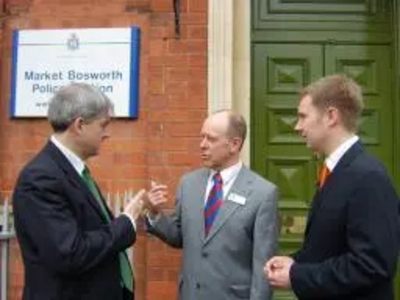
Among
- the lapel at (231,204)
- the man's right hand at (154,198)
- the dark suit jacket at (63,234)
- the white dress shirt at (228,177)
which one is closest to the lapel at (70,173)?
the dark suit jacket at (63,234)

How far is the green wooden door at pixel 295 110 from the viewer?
5477mm

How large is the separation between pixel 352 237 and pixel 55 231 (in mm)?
1171

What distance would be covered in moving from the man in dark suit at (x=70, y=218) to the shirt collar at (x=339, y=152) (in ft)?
2.99

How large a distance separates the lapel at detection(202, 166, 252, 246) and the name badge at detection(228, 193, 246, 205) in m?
0.01

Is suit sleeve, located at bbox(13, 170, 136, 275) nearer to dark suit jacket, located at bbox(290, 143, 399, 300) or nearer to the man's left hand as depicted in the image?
the man's left hand

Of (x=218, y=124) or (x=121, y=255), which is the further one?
(x=218, y=124)

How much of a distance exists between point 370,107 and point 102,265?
324cm

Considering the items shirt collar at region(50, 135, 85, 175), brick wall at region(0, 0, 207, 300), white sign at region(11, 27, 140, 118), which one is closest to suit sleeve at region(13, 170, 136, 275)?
shirt collar at region(50, 135, 85, 175)

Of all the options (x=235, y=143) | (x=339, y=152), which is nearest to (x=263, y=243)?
(x=235, y=143)

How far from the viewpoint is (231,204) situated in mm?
3604

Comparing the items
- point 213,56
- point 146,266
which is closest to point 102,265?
point 146,266

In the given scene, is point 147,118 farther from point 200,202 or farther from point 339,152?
point 339,152

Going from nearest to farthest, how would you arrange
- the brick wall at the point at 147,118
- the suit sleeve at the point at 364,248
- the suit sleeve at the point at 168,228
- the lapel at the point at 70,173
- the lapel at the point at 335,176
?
the suit sleeve at the point at 364,248
the lapel at the point at 335,176
the lapel at the point at 70,173
the suit sleeve at the point at 168,228
the brick wall at the point at 147,118

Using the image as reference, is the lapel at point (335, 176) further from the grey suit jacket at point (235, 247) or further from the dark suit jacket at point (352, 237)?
the grey suit jacket at point (235, 247)
